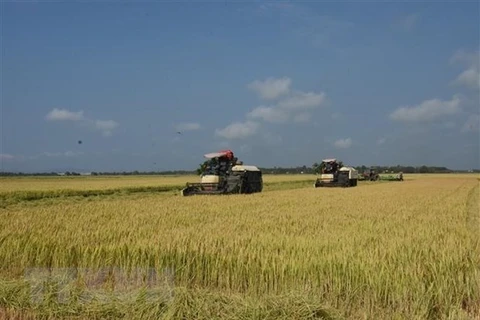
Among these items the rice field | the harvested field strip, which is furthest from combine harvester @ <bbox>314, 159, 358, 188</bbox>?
the rice field

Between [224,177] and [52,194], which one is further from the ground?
[224,177]

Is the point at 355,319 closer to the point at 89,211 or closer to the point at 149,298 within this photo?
the point at 149,298

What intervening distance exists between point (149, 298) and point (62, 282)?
56.8 inches

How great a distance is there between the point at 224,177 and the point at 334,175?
13103 millimetres

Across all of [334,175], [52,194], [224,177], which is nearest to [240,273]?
[224,177]

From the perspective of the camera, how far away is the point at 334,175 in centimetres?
3406

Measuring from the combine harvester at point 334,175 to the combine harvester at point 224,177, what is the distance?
404 inches

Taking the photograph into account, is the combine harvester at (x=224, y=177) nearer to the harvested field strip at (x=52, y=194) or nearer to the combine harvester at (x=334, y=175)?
the harvested field strip at (x=52, y=194)

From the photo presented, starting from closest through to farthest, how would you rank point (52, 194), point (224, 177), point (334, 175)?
point (224, 177)
point (52, 194)
point (334, 175)

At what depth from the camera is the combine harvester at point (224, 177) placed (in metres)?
22.6

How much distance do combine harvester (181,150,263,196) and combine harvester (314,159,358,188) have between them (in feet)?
33.6

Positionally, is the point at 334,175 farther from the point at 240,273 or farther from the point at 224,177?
the point at 240,273

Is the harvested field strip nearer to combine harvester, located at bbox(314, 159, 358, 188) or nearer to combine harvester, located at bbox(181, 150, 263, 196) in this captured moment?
combine harvester, located at bbox(181, 150, 263, 196)

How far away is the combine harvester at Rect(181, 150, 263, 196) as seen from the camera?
74.2 feet
